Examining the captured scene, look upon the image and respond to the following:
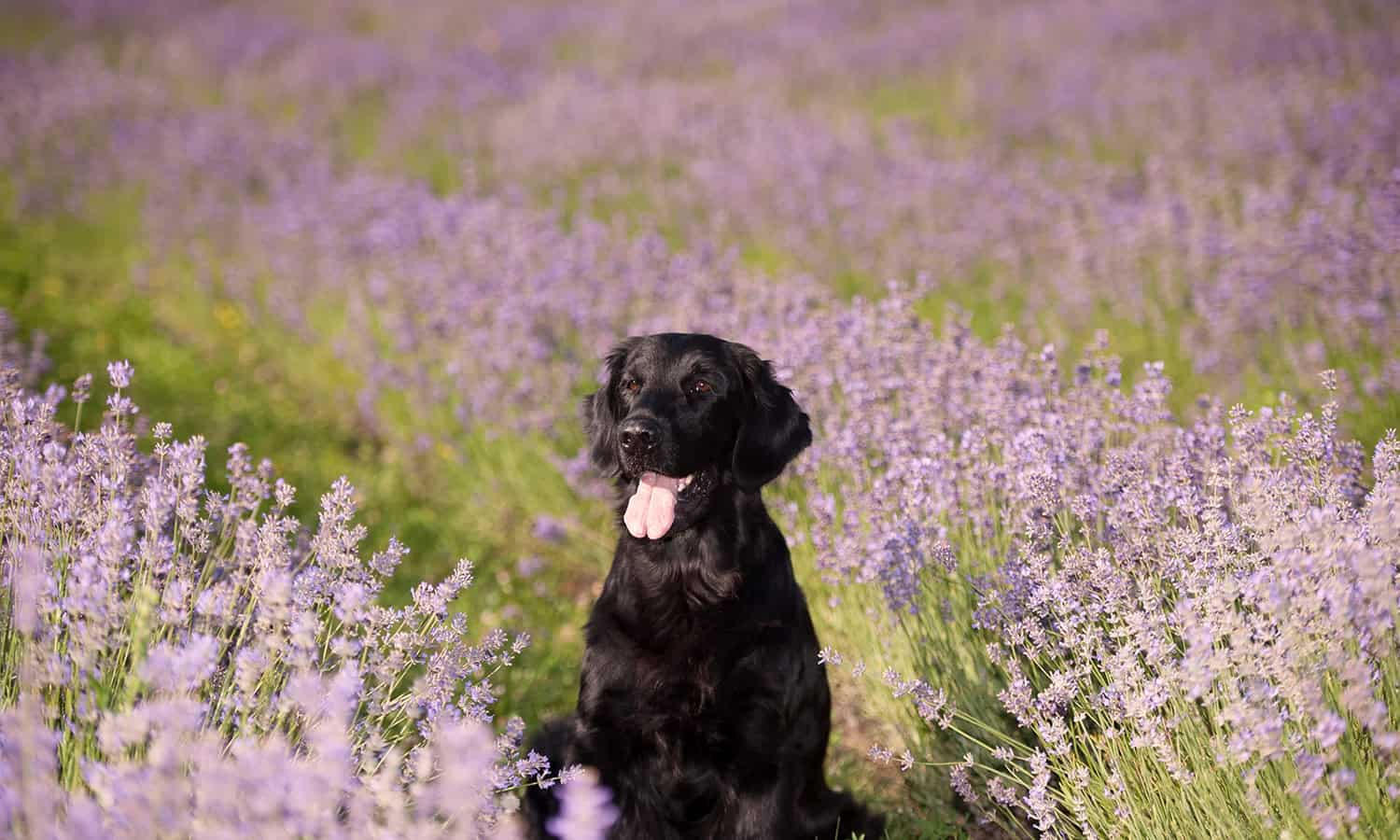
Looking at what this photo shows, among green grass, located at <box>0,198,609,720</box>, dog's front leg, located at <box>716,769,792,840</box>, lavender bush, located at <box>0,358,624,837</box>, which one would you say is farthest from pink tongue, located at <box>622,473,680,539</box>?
green grass, located at <box>0,198,609,720</box>

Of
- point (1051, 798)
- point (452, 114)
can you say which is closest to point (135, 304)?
point (452, 114)

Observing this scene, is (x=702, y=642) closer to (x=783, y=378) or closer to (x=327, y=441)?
(x=783, y=378)

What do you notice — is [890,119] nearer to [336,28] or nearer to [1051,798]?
[1051,798]

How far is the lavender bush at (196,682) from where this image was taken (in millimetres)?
1534

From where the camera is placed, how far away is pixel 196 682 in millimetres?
1898

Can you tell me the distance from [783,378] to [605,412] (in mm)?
814

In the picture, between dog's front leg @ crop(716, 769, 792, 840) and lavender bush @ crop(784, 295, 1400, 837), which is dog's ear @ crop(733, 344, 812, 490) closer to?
lavender bush @ crop(784, 295, 1400, 837)

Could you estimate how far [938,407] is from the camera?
3881 millimetres

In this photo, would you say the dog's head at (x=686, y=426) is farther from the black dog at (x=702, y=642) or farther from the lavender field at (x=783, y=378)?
the lavender field at (x=783, y=378)

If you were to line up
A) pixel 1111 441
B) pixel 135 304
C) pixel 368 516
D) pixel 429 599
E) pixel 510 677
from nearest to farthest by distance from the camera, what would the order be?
1. pixel 429 599
2. pixel 1111 441
3. pixel 510 677
4. pixel 368 516
5. pixel 135 304

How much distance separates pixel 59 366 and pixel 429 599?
17.4ft

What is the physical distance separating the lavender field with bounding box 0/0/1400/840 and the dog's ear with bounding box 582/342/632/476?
2.22 ft

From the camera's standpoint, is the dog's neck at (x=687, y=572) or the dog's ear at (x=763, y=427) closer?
the dog's neck at (x=687, y=572)

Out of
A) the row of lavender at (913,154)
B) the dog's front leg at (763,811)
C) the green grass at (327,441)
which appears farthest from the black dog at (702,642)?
the row of lavender at (913,154)
